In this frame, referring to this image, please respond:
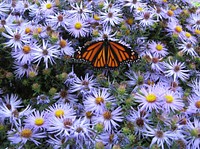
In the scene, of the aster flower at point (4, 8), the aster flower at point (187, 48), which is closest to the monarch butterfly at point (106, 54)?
the aster flower at point (187, 48)

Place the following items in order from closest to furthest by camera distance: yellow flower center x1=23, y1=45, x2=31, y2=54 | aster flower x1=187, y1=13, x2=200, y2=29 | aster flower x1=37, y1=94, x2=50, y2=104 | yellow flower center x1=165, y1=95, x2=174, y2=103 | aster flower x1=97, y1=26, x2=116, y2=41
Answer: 1. yellow flower center x1=165, y1=95, x2=174, y2=103
2. aster flower x1=37, y1=94, x2=50, y2=104
3. yellow flower center x1=23, y1=45, x2=31, y2=54
4. aster flower x1=97, y1=26, x2=116, y2=41
5. aster flower x1=187, y1=13, x2=200, y2=29

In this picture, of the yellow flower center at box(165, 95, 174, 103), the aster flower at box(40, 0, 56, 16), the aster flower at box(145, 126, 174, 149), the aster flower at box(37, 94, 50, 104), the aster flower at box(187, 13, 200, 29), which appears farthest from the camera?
the aster flower at box(187, 13, 200, 29)

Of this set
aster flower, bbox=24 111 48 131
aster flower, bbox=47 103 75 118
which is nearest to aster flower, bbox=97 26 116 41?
aster flower, bbox=47 103 75 118

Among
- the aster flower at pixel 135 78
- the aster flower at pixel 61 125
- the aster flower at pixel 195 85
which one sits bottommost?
the aster flower at pixel 61 125

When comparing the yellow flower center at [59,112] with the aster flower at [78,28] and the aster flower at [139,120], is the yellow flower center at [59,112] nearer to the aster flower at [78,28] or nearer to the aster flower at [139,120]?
the aster flower at [139,120]

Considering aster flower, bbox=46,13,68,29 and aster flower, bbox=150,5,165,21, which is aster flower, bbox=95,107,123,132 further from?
aster flower, bbox=150,5,165,21

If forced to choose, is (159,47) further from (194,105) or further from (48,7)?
(48,7)

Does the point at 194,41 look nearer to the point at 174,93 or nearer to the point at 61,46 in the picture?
the point at 174,93
